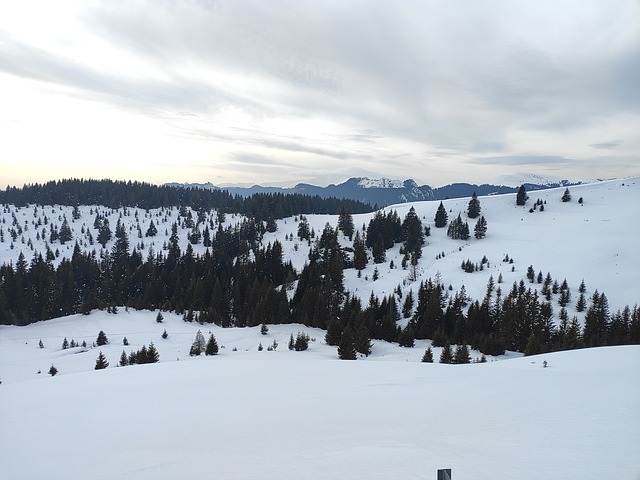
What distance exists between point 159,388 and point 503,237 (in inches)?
4032

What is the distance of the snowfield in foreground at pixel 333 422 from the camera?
686 cm

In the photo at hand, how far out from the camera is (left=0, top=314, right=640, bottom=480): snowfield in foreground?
6.86m

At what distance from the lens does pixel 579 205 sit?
117438mm

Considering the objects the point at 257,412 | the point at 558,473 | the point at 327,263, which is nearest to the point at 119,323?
the point at 327,263

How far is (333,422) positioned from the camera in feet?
32.0

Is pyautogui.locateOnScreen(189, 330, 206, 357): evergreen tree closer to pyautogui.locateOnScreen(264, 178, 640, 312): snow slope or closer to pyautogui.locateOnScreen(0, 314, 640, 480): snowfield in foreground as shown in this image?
pyautogui.locateOnScreen(0, 314, 640, 480): snowfield in foreground

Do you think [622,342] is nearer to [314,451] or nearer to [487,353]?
[487,353]

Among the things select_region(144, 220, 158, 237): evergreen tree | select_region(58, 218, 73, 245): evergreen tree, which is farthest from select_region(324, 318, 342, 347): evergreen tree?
select_region(58, 218, 73, 245): evergreen tree

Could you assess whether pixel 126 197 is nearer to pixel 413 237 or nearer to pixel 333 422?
pixel 413 237

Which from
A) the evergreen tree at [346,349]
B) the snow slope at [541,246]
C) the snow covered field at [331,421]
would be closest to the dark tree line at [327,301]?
the evergreen tree at [346,349]

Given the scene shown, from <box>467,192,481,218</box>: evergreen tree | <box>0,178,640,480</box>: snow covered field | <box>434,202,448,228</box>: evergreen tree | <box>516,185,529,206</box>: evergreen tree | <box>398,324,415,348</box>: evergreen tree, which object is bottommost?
<box>398,324,415,348</box>: evergreen tree

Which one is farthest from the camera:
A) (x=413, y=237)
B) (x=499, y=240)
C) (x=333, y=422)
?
(x=499, y=240)

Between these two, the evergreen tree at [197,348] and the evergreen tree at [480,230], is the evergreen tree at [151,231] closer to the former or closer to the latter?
the evergreen tree at [480,230]

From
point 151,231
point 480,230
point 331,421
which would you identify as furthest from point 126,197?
point 331,421
